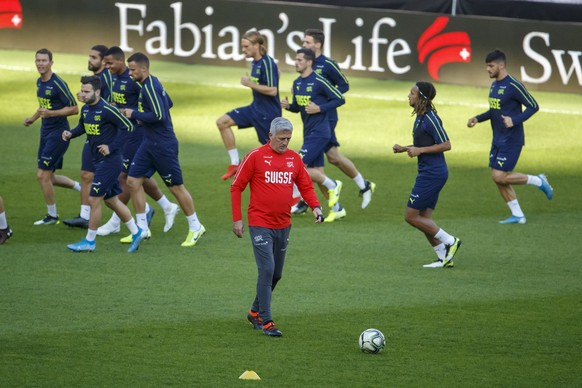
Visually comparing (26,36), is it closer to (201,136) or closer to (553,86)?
(201,136)

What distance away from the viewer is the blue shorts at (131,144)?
15156 millimetres

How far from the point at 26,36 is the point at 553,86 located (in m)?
13.4

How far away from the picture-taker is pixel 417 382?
938 centimetres

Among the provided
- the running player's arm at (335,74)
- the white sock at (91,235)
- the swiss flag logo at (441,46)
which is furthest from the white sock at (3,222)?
the swiss flag logo at (441,46)

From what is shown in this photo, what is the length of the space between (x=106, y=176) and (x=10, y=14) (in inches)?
684

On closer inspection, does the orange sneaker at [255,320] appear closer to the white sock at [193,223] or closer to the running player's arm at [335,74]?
the white sock at [193,223]

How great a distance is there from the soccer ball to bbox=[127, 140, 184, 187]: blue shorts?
4793 millimetres

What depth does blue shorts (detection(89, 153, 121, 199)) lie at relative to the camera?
13.9 m

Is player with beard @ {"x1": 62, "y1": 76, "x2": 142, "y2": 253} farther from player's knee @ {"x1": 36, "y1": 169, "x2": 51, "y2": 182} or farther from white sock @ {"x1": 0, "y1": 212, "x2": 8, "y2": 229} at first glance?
player's knee @ {"x1": 36, "y1": 169, "x2": 51, "y2": 182}

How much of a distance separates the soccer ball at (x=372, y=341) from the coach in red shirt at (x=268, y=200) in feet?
2.92

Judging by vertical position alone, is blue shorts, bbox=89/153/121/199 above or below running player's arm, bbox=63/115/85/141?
below

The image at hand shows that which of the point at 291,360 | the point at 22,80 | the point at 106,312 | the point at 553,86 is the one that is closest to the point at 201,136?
the point at 22,80

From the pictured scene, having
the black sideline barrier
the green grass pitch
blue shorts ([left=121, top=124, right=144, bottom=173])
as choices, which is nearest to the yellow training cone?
the green grass pitch

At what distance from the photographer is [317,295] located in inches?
479
